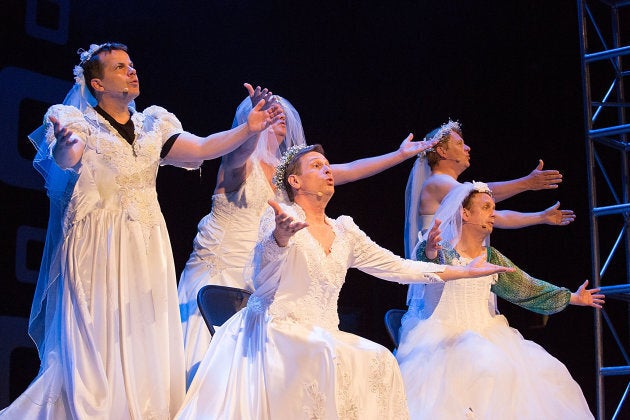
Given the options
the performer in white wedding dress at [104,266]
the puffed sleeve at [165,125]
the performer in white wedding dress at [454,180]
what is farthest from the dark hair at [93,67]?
the performer in white wedding dress at [454,180]

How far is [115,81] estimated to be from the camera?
363 centimetres

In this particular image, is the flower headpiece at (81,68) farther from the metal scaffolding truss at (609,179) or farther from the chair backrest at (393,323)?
the metal scaffolding truss at (609,179)

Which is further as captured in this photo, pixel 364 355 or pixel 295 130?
pixel 295 130

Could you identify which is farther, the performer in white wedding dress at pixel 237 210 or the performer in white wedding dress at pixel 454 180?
the performer in white wedding dress at pixel 454 180

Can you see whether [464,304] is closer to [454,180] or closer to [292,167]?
[454,180]

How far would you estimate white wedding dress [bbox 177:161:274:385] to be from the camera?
442cm

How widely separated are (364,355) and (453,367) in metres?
1.07

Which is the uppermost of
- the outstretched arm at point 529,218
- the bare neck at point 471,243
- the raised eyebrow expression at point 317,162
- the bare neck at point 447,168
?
the bare neck at point 447,168

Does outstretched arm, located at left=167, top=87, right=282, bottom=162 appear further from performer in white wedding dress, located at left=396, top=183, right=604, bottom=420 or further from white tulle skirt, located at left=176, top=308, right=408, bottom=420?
performer in white wedding dress, located at left=396, top=183, right=604, bottom=420

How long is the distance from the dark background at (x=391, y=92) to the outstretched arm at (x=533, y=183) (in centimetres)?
83

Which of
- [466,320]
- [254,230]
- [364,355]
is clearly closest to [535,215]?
[466,320]

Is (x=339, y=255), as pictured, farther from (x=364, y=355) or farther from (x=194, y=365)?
(x=194, y=365)

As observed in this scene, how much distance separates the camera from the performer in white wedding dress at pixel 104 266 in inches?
128

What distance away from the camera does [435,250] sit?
4.14 m
